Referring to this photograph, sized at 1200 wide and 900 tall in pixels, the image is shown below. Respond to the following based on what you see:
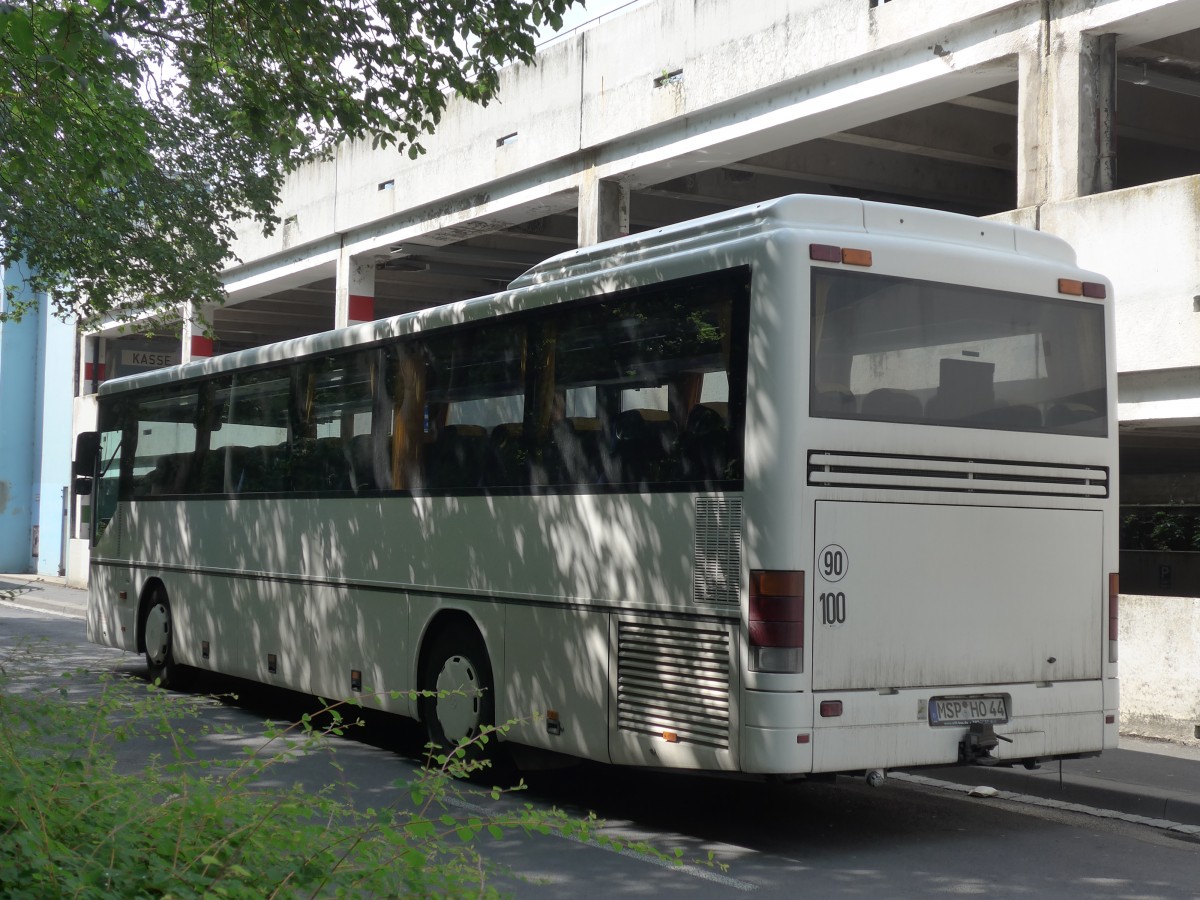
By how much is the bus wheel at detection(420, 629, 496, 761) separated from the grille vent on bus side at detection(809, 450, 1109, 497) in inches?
116

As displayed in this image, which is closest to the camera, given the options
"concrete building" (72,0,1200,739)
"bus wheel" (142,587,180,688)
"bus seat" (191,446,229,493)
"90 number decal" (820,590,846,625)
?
"90 number decal" (820,590,846,625)

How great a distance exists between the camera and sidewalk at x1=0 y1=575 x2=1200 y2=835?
8.94m

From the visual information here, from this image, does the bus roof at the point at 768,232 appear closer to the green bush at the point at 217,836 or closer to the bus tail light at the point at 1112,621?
the bus tail light at the point at 1112,621

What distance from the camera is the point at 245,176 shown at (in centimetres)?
2059

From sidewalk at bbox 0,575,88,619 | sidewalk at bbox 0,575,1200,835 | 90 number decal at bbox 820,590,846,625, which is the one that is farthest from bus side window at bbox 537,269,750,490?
sidewalk at bbox 0,575,88,619

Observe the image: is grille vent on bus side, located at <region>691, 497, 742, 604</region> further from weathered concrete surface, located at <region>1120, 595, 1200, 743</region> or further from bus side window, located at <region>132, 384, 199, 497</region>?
bus side window, located at <region>132, 384, 199, 497</region>

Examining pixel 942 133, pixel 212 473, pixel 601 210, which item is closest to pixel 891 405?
pixel 212 473

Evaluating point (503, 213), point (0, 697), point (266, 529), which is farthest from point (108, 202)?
point (0, 697)

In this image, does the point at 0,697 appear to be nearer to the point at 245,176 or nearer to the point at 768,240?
Answer: the point at 768,240

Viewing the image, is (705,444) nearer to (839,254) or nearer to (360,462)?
(839,254)

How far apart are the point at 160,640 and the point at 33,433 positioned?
3111 centimetres

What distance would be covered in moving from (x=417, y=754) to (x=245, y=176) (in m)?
12.0

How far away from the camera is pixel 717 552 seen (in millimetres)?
7570

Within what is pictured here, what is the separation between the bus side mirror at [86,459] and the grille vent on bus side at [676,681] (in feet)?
32.2
